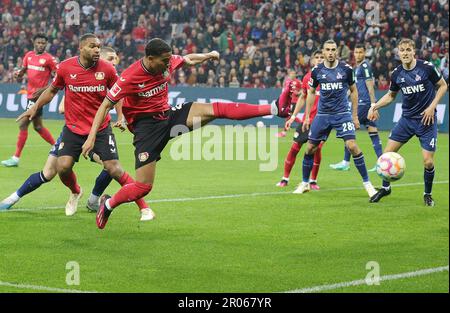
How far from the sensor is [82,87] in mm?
10766

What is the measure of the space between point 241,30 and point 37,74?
52.3 ft

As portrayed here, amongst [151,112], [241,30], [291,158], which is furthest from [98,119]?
[241,30]

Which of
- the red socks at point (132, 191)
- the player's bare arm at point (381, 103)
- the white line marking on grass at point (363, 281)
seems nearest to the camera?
the white line marking on grass at point (363, 281)

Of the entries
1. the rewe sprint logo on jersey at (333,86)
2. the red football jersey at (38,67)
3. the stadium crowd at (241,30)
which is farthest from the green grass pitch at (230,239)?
the stadium crowd at (241,30)

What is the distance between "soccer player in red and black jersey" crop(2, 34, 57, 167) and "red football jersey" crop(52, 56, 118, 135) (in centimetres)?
649

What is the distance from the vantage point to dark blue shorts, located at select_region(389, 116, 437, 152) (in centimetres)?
1234

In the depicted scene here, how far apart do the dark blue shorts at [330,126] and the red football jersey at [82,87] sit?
381cm

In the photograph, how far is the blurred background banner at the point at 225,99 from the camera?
86.5 feet

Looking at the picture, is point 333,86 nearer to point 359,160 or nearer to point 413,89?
point 359,160

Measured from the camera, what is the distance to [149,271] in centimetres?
795

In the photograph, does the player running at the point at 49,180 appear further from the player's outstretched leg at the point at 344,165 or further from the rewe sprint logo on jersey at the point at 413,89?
the player's outstretched leg at the point at 344,165

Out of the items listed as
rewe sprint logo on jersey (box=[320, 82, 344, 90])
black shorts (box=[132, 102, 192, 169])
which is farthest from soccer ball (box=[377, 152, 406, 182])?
black shorts (box=[132, 102, 192, 169])

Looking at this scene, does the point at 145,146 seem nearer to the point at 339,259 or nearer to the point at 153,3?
the point at 339,259

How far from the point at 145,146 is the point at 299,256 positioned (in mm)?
2243
